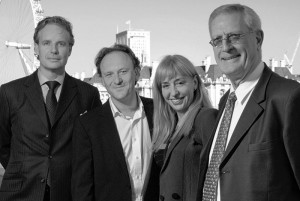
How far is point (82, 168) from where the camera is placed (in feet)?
9.55

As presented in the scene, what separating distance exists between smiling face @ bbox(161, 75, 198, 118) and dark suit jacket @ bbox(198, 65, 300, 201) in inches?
30.9

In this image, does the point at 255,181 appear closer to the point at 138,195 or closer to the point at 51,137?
the point at 138,195

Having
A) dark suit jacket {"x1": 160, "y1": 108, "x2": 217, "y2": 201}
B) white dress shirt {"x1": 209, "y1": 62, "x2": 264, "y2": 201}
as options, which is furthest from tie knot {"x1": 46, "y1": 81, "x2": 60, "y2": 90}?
white dress shirt {"x1": 209, "y1": 62, "x2": 264, "y2": 201}

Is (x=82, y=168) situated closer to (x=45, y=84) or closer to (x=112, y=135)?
(x=112, y=135)

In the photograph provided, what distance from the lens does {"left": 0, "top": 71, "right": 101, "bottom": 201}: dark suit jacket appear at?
311 centimetres

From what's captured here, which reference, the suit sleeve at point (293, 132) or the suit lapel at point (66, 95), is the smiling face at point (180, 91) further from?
the suit sleeve at point (293, 132)

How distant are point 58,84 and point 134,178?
904 millimetres

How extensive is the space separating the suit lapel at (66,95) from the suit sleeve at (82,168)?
27 centimetres

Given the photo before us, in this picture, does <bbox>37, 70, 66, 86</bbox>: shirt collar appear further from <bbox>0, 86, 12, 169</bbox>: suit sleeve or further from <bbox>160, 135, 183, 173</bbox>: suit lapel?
<bbox>160, 135, 183, 173</bbox>: suit lapel

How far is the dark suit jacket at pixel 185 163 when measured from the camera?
103 inches

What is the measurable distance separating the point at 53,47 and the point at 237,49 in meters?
1.45

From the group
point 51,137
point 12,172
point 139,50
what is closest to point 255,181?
point 51,137

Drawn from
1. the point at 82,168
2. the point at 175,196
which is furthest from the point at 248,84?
the point at 82,168

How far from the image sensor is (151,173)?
2879 millimetres
